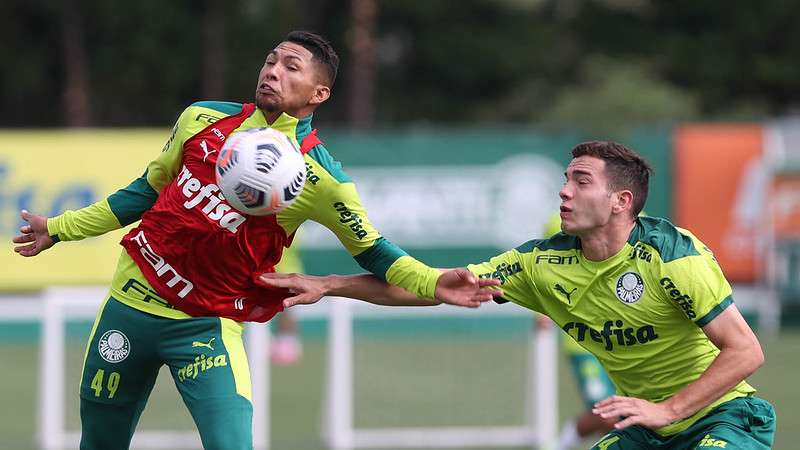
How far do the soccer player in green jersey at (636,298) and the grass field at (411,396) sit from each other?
4.22 metres

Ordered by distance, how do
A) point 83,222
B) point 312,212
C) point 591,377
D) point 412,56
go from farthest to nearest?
1. point 412,56
2. point 591,377
3. point 83,222
4. point 312,212

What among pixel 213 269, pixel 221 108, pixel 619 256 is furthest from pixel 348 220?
pixel 619 256

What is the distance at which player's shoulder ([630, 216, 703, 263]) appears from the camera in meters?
6.12

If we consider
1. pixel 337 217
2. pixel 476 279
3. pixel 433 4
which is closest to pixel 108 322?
pixel 337 217

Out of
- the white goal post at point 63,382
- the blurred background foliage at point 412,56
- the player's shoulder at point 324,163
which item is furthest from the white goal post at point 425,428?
the blurred background foliage at point 412,56

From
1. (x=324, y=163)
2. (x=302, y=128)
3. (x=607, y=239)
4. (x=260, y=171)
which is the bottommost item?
(x=607, y=239)

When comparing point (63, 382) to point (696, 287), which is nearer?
point (696, 287)

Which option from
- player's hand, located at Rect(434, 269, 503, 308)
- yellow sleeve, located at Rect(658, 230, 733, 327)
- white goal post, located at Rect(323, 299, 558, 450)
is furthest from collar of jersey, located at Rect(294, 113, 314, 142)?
white goal post, located at Rect(323, 299, 558, 450)

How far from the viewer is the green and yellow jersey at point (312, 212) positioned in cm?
629

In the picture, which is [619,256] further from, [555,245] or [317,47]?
[317,47]

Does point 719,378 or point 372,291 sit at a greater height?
point 372,291

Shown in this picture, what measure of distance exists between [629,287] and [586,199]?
17.2 inches

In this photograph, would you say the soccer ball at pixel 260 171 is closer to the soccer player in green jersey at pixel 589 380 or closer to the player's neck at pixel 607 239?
the player's neck at pixel 607 239

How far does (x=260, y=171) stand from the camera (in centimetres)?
586
